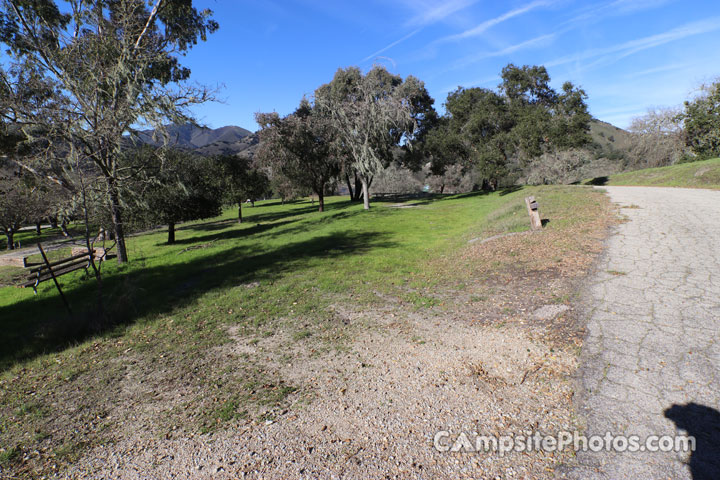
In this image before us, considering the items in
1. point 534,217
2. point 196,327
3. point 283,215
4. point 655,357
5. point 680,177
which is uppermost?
point 680,177

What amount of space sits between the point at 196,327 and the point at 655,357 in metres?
6.92

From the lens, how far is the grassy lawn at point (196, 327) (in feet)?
11.8

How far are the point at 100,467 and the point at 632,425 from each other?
4756 millimetres

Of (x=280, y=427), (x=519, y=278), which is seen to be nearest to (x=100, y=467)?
(x=280, y=427)

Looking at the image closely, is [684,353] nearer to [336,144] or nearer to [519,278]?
[519,278]

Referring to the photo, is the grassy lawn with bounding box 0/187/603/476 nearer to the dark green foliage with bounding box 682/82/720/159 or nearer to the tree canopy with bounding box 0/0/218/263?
the tree canopy with bounding box 0/0/218/263

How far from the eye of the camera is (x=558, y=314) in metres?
4.98

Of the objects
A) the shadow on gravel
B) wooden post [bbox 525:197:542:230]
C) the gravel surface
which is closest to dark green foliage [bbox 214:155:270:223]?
wooden post [bbox 525:197:542:230]

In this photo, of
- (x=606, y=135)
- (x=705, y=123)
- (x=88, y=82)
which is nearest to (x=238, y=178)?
(x=88, y=82)

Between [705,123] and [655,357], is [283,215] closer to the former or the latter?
[655,357]

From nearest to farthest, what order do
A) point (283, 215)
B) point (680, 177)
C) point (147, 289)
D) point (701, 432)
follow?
point (701, 432) < point (147, 289) < point (680, 177) < point (283, 215)

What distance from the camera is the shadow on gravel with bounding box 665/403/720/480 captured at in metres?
2.34

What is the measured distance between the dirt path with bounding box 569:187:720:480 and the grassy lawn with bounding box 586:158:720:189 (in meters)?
15.8

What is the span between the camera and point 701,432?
8.65 ft
